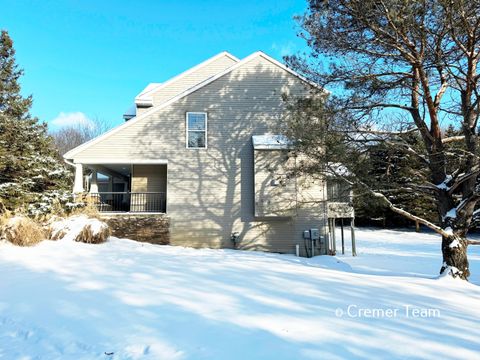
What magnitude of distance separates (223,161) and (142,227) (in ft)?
12.9

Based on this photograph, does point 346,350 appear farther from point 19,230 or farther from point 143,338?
point 19,230

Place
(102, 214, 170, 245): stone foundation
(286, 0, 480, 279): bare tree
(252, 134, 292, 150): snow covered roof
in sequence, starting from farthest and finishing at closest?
(102, 214, 170, 245): stone foundation → (252, 134, 292, 150): snow covered roof → (286, 0, 480, 279): bare tree

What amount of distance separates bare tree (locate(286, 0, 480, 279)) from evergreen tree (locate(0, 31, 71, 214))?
980cm

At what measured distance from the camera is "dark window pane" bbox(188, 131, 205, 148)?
1354 centimetres

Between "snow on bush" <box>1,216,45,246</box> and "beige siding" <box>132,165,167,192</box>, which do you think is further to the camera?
"beige siding" <box>132,165,167,192</box>

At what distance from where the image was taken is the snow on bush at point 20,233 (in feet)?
28.1

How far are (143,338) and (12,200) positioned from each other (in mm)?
13536

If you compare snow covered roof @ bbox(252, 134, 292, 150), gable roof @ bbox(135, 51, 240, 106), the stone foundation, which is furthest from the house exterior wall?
gable roof @ bbox(135, 51, 240, 106)

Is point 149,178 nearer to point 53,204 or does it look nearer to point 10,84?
point 53,204

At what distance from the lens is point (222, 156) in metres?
13.5

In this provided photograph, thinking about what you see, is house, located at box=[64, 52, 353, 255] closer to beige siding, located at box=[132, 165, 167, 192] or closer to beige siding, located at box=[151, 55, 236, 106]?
beige siding, located at box=[132, 165, 167, 192]

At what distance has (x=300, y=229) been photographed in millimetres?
13234

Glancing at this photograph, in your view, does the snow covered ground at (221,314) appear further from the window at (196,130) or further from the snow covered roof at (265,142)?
the window at (196,130)

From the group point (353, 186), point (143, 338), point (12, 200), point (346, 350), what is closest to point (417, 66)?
point (353, 186)
